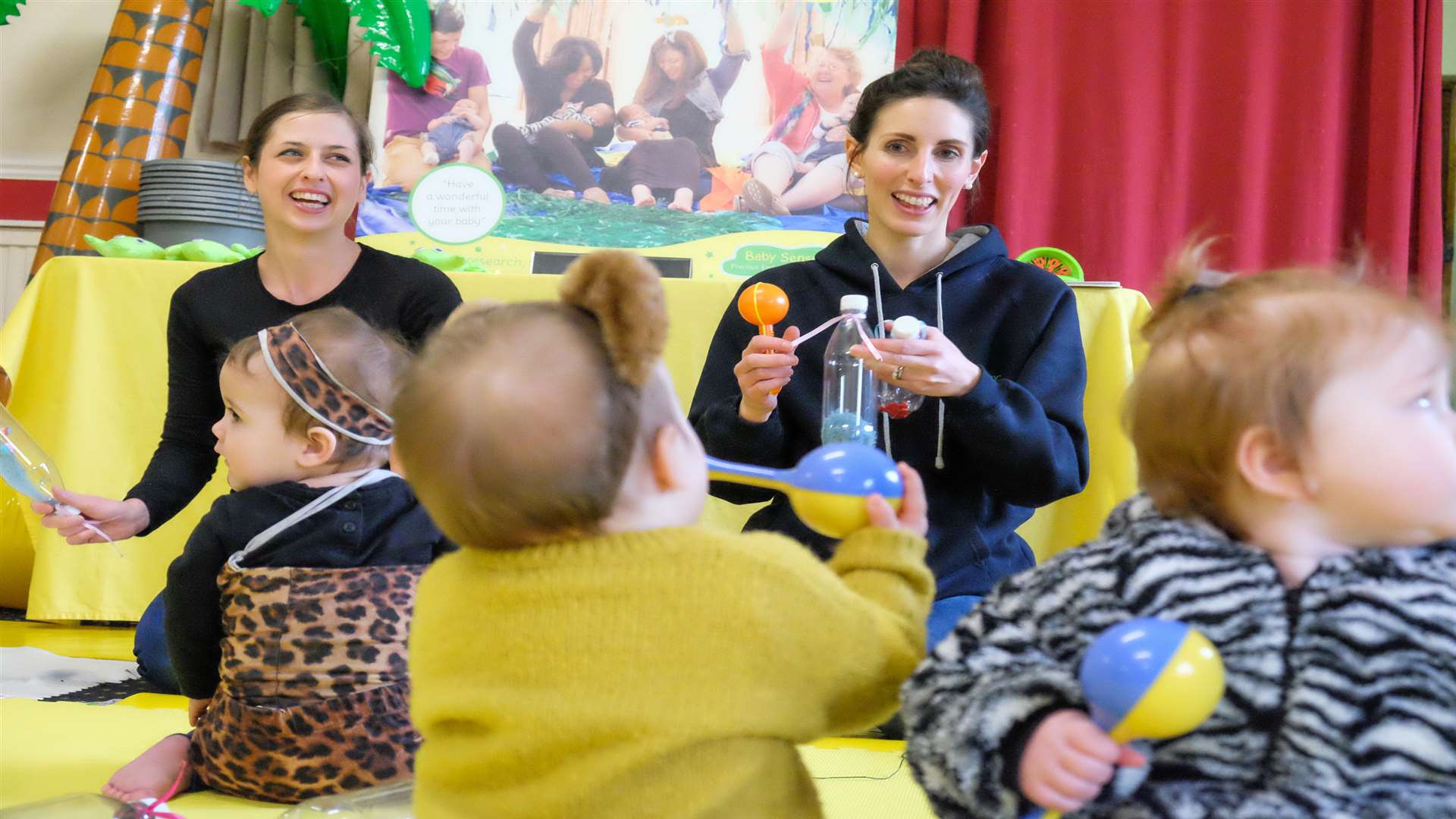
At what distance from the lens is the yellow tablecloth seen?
6.96 ft

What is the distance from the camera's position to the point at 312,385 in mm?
1247

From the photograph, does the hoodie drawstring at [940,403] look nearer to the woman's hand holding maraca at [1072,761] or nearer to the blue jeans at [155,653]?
the woman's hand holding maraca at [1072,761]

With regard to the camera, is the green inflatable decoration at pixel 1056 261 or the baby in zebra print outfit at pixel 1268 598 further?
the green inflatable decoration at pixel 1056 261

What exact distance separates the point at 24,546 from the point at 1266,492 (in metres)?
2.33

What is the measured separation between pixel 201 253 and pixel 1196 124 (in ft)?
8.78

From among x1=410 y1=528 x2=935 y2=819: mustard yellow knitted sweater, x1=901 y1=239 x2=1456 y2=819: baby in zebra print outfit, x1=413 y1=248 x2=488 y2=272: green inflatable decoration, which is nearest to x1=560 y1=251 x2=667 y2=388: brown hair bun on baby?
x1=410 y1=528 x2=935 y2=819: mustard yellow knitted sweater

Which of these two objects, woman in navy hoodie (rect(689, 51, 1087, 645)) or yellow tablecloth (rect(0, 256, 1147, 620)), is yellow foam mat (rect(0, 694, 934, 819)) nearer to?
woman in navy hoodie (rect(689, 51, 1087, 645))

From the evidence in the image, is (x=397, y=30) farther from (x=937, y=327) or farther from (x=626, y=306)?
(x=626, y=306)

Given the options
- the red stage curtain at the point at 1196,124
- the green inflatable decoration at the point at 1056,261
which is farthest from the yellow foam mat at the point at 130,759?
the red stage curtain at the point at 1196,124

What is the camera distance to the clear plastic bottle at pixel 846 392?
1430 mm

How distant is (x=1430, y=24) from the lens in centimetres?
329

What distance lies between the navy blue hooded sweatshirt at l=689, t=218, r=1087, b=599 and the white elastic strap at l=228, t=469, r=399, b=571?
0.44 m

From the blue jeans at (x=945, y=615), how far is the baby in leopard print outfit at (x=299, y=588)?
58cm

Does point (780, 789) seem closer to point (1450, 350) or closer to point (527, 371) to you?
point (527, 371)
